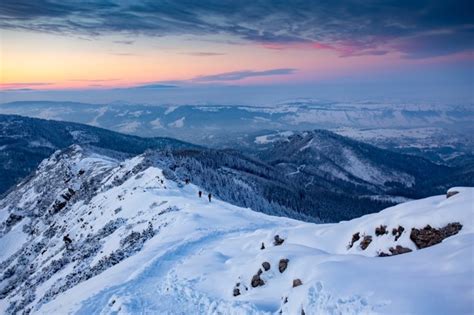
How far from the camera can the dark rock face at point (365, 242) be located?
77.1ft

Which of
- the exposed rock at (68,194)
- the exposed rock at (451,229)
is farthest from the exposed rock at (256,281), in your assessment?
the exposed rock at (68,194)

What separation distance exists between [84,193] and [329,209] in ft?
397

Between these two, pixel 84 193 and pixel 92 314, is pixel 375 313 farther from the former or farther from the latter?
pixel 84 193

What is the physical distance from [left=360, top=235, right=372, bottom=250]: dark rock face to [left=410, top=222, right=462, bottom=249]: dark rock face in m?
3.22

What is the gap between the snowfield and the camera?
49.1ft

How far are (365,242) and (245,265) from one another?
8.03m

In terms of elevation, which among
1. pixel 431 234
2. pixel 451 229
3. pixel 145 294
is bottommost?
pixel 145 294

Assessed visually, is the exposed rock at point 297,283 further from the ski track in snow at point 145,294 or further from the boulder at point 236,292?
the ski track in snow at point 145,294

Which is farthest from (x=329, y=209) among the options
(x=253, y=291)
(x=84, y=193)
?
(x=253, y=291)

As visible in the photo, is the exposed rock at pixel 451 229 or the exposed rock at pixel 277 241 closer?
the exposed rock at pixel 451 229

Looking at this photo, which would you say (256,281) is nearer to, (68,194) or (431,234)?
(431,234)

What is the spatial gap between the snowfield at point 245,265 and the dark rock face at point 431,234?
25 cm

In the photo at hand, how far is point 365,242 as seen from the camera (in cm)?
2377

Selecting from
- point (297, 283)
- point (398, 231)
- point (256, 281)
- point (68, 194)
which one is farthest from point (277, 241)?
point (68, 194)
